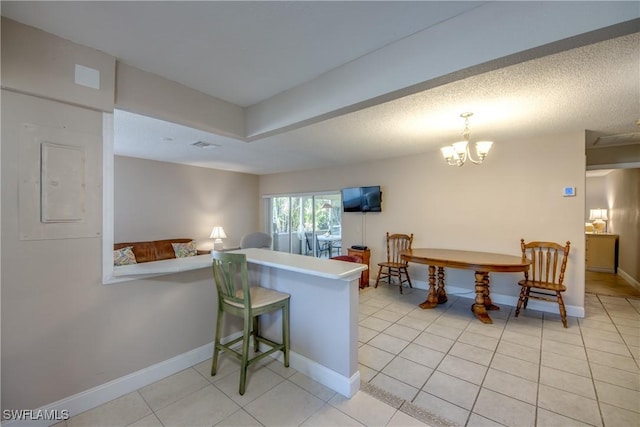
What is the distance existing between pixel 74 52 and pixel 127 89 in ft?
1.14

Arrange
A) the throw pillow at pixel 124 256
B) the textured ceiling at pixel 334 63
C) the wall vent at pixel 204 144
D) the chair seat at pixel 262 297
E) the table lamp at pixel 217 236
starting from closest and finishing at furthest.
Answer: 1. the textured ceiling at pixel 334 63
2. the chair seat at pixel 262 297
3. the wall vent at pixel 204 144
4. the throw pillow at pixel 124 256
5. the table lamp at pixel 217 236

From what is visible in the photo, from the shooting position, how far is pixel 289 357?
2225 mm

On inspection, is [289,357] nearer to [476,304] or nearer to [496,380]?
[496,380]

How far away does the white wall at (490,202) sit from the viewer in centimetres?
333

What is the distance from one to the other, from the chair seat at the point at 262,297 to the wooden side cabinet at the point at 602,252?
7.13m

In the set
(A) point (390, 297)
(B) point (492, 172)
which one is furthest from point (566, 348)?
(B) point (492, 172)

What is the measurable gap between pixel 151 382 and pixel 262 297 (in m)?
1.05

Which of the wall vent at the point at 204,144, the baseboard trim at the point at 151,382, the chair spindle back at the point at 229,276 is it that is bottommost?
the baseboard trim at the point at 151,382

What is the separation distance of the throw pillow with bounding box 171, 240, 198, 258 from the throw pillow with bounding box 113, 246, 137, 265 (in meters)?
0.72

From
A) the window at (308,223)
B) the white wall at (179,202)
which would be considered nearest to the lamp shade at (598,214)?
the window at (308,223)

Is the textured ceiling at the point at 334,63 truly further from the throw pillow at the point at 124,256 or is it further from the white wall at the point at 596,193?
the white wall at the point at 596,193

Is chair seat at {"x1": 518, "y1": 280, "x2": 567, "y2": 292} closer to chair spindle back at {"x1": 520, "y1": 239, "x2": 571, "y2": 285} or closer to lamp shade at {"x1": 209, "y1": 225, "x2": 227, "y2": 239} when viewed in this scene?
chair spindle back at {"x1": 520, "y1": 239, "x2": 571, "y2": 285}

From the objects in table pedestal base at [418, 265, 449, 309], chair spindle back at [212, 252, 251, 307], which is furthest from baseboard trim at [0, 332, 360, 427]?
table pedestal base at [418, 265, 449, 309]

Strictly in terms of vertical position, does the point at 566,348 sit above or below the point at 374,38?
below
